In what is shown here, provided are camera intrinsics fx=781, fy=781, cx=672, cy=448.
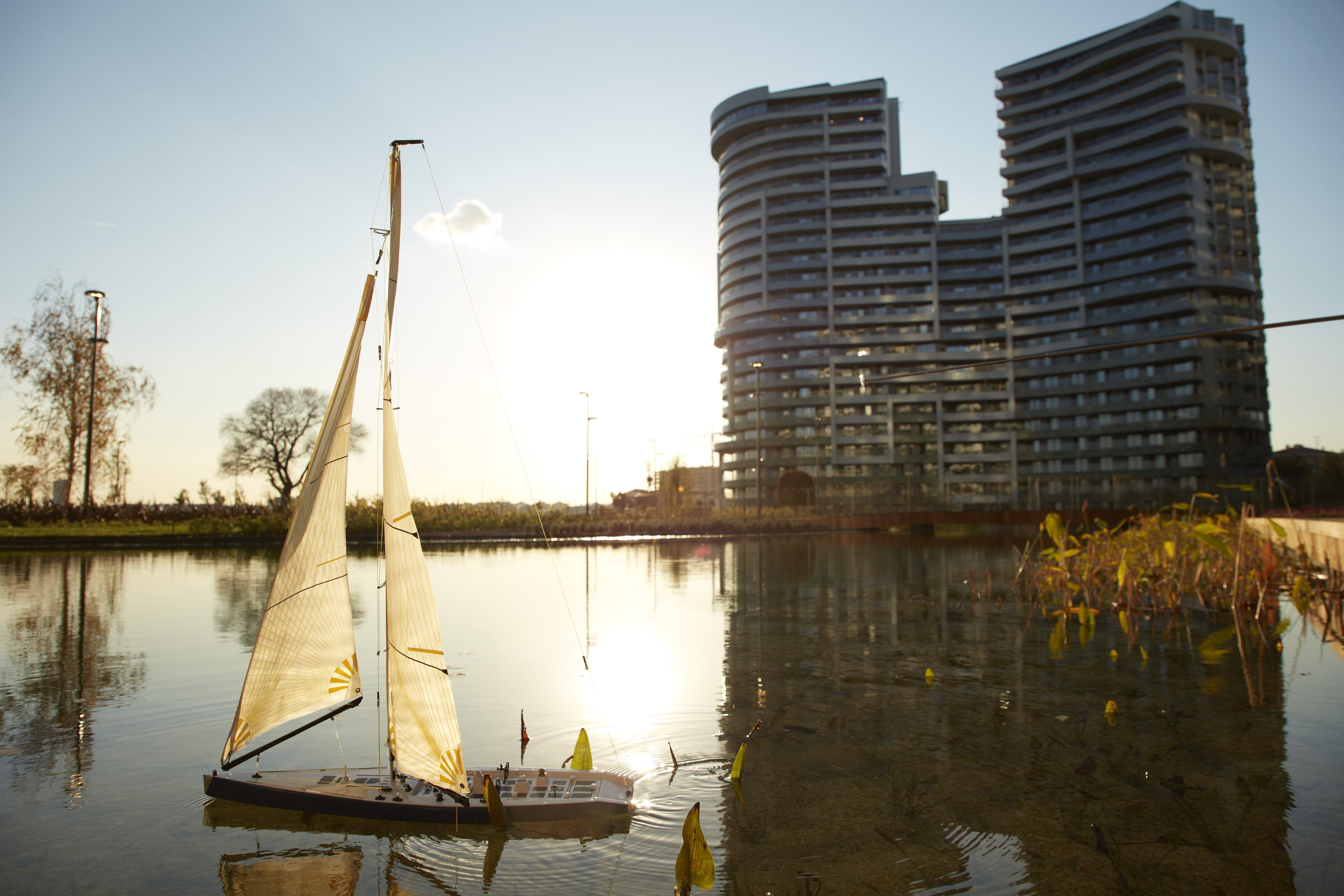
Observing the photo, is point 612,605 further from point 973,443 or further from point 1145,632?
point 973,443

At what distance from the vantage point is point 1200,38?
75.1 m

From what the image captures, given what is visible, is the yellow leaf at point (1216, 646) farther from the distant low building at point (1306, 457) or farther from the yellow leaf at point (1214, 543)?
the distant low building at point (1306, 457)

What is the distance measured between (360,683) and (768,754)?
315 cm

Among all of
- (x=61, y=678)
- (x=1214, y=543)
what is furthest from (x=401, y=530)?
(x=1214, y=543)

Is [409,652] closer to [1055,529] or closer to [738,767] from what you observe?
[738,767]

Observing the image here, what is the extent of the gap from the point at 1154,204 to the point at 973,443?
95.3 ft

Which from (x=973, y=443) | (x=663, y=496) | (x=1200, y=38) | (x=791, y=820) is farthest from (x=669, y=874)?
(x=1200, y=38)

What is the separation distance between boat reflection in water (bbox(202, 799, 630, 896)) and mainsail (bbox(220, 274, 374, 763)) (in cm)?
53

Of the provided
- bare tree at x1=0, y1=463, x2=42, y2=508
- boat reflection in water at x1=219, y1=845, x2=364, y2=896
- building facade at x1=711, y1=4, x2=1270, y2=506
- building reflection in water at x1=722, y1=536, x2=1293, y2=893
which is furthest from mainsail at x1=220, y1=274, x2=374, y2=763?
building facade at x1=711, y1=4, x2=1270, y2=506

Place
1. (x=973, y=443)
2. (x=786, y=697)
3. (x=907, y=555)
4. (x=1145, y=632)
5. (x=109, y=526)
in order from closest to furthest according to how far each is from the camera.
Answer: (x=786, y=697) < (x=1145, y=632) < (x=907, y=555) < (x=109, y=526) < (x=973, y=443)

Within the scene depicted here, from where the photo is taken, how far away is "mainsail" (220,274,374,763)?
5.20 metres

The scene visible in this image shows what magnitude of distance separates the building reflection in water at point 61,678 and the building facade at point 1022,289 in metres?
59.5

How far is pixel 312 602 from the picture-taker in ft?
17.6

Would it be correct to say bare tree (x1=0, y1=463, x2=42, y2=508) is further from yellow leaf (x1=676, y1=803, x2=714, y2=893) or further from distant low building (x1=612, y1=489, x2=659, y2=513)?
distant low building (x1=612, y1=489, x2=659, y2=513)
